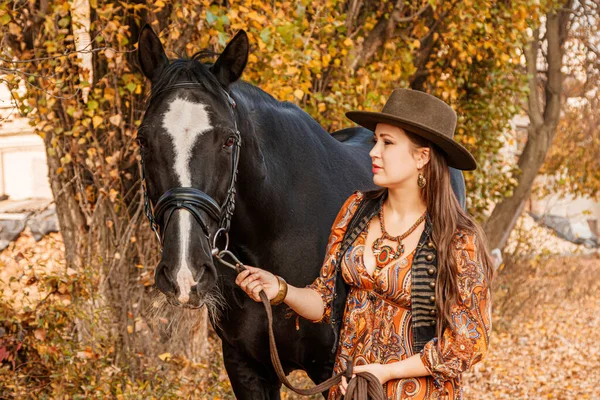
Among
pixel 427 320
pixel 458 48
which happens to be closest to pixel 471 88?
pixel 458 48

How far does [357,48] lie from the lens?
7453mm

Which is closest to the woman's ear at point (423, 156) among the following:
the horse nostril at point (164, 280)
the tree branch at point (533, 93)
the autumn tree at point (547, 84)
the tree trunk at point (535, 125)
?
the horse nostril at point (164, 280)

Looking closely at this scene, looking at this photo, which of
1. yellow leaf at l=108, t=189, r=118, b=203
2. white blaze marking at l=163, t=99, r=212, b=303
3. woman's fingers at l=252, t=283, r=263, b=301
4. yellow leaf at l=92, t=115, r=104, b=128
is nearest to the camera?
white blaze marking at l=163, t=99, r=212, b=303

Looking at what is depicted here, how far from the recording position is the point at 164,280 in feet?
7.77

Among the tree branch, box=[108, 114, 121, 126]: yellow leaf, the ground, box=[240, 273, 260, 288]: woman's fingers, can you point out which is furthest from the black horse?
the tree branch

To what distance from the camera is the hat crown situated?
2477mm

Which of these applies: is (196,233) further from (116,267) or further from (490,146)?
(490,146)

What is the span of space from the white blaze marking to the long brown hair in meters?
0.72

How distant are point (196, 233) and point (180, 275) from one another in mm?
156

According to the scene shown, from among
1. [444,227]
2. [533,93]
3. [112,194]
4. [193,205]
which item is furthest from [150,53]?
[533,93]

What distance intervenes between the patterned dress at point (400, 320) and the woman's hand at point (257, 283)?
18cm

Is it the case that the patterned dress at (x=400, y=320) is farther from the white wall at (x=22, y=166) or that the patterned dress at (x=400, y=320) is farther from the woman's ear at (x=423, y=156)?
the white wall at (x=22, y=166)

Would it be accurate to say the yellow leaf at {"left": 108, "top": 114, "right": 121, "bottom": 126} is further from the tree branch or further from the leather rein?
the tree branch

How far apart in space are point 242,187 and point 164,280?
0.75 m
